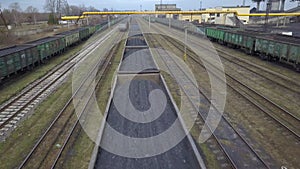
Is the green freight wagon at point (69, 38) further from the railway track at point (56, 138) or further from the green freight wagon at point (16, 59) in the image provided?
the railway track at point (56, 138)

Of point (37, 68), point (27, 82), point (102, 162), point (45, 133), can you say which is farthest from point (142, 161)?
point (37, 68)

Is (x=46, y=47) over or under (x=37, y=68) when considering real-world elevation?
over

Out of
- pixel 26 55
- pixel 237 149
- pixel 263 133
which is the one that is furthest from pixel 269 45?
pixel 26 55

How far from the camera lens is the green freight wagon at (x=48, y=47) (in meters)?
24.1

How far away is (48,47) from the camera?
85.1 ft

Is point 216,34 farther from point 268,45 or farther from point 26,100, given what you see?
point 26,100

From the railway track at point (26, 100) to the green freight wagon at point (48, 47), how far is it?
11.3 feet

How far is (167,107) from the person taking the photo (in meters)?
13.6

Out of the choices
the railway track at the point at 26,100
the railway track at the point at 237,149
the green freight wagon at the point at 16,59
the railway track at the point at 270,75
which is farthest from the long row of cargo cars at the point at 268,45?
the green freight wagon at the point at 16,59

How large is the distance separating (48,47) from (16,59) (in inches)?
289

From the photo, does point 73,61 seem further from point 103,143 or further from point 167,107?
point 103,143

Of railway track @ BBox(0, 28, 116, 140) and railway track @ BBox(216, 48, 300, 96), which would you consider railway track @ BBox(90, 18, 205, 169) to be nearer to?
railway track @ BBox(0, 28, 116, 140)

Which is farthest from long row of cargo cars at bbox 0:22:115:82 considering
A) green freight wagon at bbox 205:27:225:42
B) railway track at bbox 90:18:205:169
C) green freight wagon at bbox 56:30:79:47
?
green freight wagon at bbox 205:27:225:42

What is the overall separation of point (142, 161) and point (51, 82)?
42.6ft
